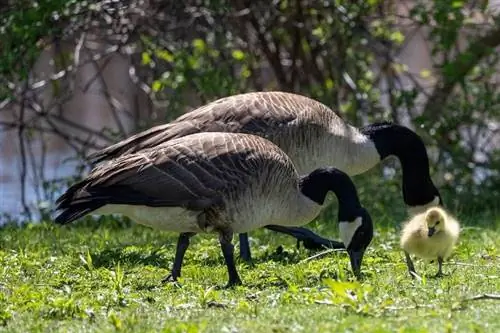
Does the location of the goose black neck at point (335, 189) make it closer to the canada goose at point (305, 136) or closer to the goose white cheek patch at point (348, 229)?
the goose white cheek patch at point (348, 229)

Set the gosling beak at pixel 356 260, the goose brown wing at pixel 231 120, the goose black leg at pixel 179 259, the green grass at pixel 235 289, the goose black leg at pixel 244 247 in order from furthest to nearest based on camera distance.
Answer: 1. the goose black leg at pixel 244 247
2. the goose brown wing at pixel 231 120
3. the goose black leg at pixel 179 259
4. the gosling beak at pixel 356 260
5. the green grass at pixel 235 289

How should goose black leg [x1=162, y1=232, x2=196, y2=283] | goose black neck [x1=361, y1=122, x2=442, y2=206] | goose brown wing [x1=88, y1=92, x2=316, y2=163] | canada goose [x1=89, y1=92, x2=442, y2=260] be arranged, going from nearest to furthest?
goose black leg [x1=162, y1=232, x2=196, y2=283], goose brown wing [x1=88, y1=92, x2=316, y2=163], canada goose [x1=89, y1=92, x2=442, y2=260], goose black neck [x1=361, y1=122, x2=442, y2=206]

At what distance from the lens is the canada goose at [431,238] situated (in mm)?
7910

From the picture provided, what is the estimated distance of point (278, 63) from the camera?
50.1 ft

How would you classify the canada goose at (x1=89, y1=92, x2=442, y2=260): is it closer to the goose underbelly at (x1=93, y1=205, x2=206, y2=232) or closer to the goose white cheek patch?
the goose underbelly at (x1=93, y1=205, x2=206, y2=232)

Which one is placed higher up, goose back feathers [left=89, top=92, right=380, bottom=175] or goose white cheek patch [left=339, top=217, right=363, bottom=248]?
goose back feathers [left=89, top=92, right=380, bottom=175]

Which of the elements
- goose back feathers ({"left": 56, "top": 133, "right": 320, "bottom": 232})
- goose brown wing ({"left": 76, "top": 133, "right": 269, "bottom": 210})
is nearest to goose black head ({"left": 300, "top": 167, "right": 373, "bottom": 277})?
goose back feathers ({"left": 56, "top": 133, "right": 320, "bottom": 232})

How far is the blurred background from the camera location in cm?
1275

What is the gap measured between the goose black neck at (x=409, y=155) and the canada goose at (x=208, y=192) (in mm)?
1608

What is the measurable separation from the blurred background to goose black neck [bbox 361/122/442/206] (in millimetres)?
2250

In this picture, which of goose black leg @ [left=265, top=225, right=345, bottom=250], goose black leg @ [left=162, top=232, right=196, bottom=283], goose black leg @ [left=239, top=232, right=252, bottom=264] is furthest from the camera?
goose black leg @ [left=265, top=225, right=345, bottom=250]

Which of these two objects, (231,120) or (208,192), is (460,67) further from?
(208,192)

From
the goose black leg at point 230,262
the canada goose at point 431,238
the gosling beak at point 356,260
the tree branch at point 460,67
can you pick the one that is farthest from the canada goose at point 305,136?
the tree branch at point 460,67

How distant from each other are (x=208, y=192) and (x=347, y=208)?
1.04m
